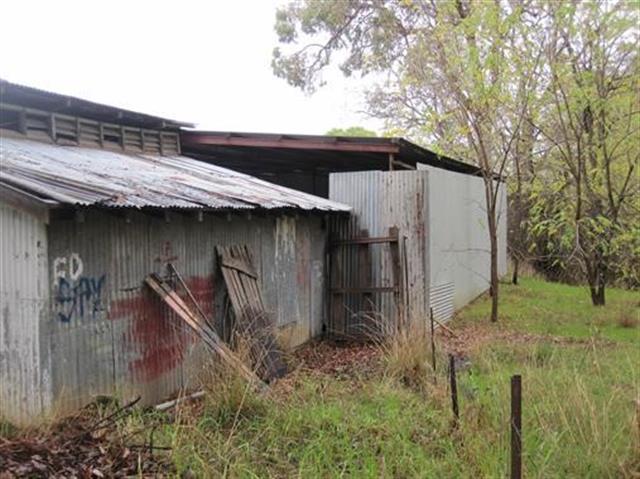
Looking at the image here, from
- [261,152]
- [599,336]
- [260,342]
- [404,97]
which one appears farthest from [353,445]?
[404,97]

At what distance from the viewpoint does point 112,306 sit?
611 cm

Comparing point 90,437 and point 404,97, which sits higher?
point 404,97

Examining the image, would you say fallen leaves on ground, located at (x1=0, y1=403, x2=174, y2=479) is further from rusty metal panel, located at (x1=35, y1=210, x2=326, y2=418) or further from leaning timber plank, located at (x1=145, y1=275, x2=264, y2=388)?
leaning timber plank, located at (x1=145, y1=275, x2=264, y2=388)

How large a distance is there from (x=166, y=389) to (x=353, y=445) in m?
2.72

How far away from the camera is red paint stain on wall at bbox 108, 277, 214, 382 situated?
20.7 ft

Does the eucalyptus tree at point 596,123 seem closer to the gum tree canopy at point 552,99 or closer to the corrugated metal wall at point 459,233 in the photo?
the gum tree canopy at point 552,99

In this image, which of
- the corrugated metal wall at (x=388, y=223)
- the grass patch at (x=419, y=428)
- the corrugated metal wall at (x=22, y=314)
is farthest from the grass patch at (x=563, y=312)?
the corrugated metal wall at (x=22, y=314)

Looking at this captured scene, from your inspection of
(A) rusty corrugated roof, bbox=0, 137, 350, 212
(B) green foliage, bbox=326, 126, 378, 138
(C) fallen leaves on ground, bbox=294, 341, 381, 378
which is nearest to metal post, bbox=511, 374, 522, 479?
(A) rusty corrugated roof, bbox=0, 137, 350, 212

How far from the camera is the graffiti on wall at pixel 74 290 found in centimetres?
548

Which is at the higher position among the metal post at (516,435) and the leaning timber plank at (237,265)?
the leaning timber plank at (237,265)

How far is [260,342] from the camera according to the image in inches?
317

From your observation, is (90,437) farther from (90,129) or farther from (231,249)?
(90,129)

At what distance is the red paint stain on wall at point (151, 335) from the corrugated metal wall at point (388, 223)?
4088 millimetres

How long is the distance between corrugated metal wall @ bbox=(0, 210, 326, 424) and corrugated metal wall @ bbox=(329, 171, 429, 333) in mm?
2605
